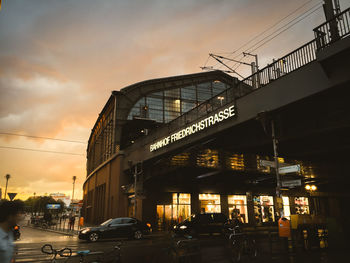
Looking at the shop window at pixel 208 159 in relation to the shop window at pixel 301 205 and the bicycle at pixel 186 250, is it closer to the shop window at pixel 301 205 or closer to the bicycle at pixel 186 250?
the bicycle at pixel 186 250

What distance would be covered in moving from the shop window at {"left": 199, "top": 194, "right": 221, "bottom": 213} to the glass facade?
546 inches

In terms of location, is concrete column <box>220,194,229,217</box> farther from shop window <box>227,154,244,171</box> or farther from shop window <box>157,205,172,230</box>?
shop window <box>227,154,244,171</box>

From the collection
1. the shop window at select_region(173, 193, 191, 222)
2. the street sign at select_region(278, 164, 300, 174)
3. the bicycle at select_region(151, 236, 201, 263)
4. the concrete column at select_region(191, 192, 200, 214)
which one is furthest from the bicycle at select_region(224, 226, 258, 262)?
the concrete column at select_region(191, 192, 200, 214)

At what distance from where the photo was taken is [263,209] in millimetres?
37812

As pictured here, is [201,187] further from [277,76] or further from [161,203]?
[277,76]

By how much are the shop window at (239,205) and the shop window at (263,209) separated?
1486 mm

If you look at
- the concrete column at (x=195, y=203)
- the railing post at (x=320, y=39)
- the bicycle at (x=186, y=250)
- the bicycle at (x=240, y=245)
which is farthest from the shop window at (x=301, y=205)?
the bicycle at (x=186, y=250)

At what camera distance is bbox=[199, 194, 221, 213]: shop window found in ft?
111

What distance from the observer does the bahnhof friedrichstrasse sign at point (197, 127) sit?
17734 millimetres

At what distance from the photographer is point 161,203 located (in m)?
31.1

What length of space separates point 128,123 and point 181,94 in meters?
10.2

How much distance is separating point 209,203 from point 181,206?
3.95 meters

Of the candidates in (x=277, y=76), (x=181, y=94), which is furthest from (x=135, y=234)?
(x=181, y=94)

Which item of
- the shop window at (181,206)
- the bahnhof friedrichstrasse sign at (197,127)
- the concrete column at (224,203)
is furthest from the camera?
the concrete column at (224,203)
